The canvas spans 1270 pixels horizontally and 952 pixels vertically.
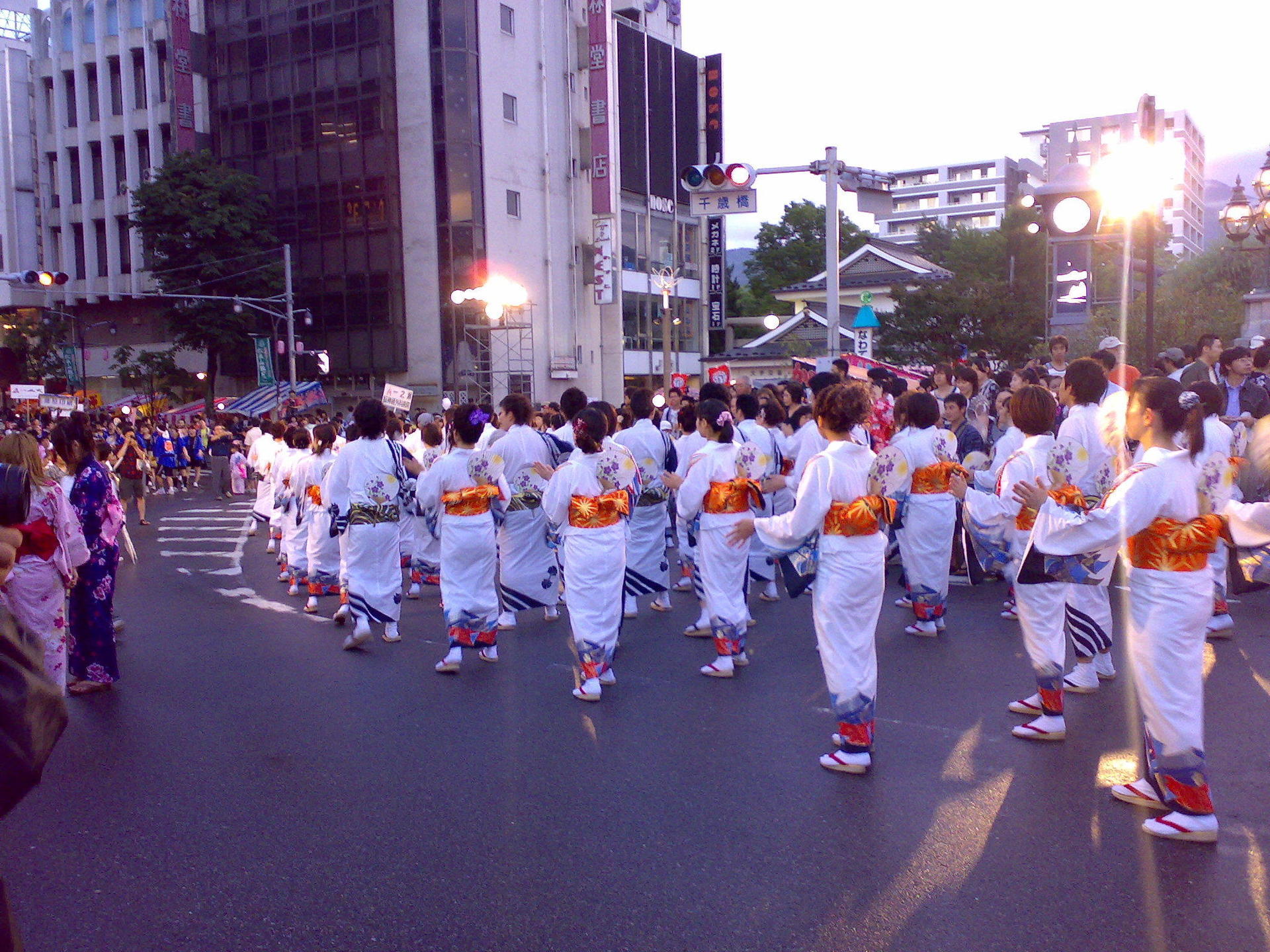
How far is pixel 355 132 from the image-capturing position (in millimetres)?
34438

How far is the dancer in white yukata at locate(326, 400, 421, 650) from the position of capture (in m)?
7.59

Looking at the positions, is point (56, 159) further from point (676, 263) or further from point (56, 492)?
point (56, 492)

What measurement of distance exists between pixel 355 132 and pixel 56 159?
699 inches

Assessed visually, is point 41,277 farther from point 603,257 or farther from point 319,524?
point 603,257

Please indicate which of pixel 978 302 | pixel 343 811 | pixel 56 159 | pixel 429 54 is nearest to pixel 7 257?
pixel 56 159

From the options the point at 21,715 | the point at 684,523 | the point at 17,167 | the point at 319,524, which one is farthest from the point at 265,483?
the point at 17,167

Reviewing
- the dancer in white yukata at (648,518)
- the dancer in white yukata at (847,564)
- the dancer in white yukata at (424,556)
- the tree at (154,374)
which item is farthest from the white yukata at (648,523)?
the tree at (154,374)

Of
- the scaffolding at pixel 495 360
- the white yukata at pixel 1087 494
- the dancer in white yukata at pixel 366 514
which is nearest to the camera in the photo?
the white yukata at pixel 1087 494

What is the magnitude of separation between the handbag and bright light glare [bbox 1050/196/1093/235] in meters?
10.8

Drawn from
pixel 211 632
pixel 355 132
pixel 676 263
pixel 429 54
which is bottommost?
pixel 211 632

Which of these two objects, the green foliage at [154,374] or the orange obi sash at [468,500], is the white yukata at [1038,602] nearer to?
the orange obi sash at [468,500]

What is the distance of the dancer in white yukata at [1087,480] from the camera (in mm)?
5734

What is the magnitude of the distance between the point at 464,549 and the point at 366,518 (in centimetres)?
105

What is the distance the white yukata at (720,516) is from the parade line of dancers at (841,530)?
0.01m
